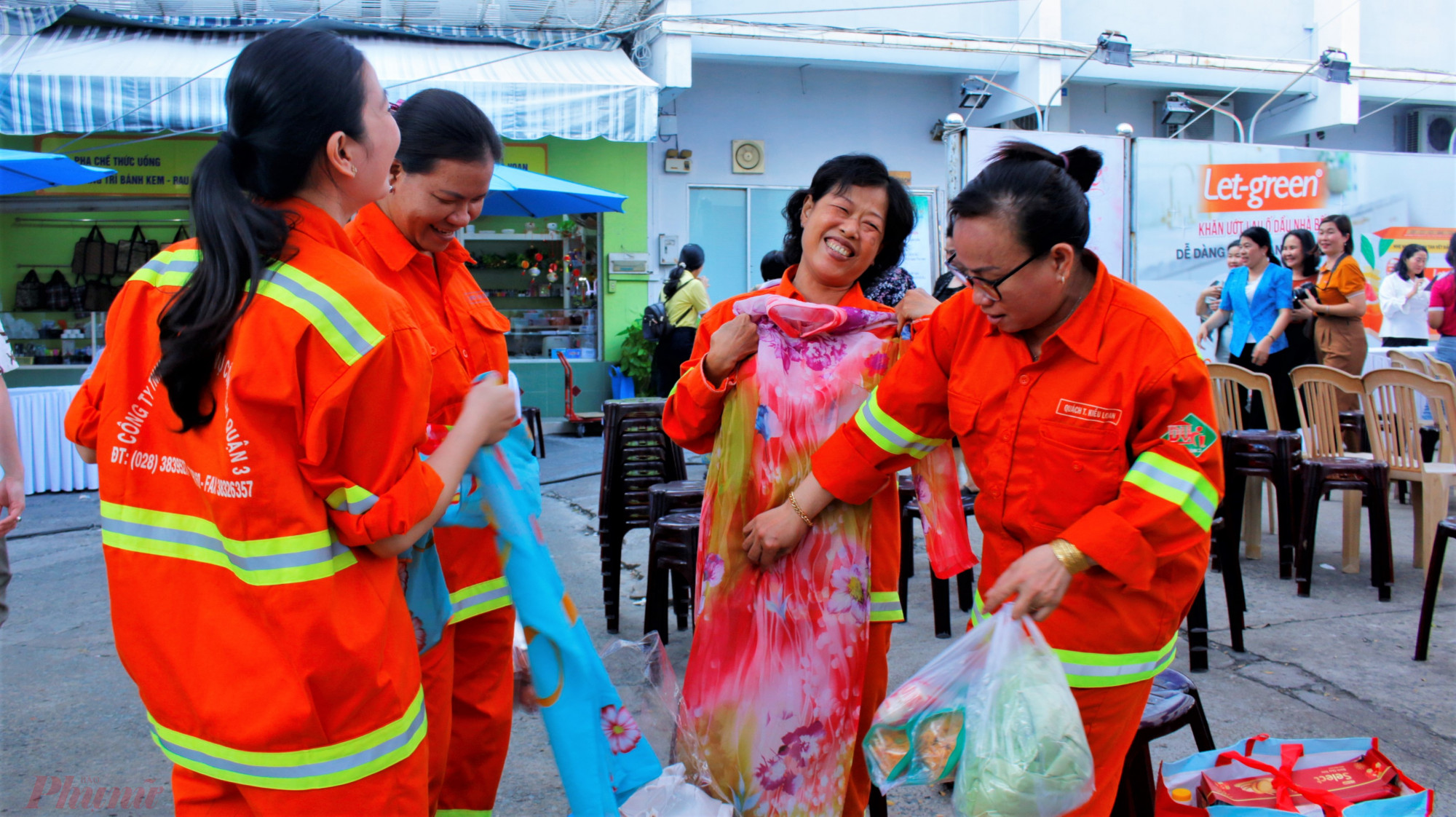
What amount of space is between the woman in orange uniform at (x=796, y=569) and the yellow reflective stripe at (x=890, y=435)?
0.20 meters

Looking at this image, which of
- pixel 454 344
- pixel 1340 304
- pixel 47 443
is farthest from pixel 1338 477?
pixel 47 443

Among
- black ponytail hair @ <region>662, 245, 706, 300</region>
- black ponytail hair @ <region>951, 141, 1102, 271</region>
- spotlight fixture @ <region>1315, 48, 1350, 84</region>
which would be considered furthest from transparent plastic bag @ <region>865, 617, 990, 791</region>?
spotlight fixture @ <region>1315, 48, 1350, 84</region>

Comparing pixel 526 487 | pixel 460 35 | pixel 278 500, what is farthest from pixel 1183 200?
pixel 278 500

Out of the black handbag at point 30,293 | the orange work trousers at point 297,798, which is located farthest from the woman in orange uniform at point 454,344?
the black handbag at point 30,293

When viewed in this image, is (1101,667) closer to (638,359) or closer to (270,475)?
(270,475)

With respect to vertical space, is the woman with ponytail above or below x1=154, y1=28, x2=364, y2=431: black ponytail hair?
above

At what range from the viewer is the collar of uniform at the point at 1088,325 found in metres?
1.66

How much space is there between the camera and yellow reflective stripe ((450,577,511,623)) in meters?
2.04

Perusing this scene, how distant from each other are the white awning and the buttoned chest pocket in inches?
317

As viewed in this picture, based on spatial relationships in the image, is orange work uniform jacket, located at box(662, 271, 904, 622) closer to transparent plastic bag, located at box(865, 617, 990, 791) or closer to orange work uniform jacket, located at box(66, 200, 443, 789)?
transparent plastic bag, located at box(865, 617, 990, 791)

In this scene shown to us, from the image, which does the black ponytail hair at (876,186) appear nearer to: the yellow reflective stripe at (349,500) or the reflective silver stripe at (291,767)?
the yellow reflective stripe at (349,500)

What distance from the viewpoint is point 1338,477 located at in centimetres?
488

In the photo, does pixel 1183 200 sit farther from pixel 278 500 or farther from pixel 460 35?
pixel 278 500

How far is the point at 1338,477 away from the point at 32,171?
308 inches
